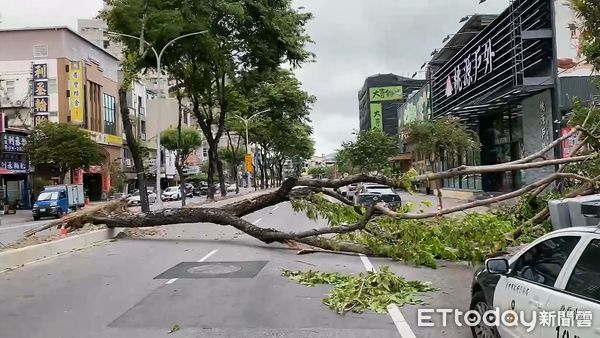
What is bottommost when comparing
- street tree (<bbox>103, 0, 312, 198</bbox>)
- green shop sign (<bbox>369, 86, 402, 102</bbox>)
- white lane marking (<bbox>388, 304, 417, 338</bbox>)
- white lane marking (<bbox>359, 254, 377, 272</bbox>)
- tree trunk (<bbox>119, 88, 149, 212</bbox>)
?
white lane marking (<bbox>388, 304, 417, 338</bbox>)

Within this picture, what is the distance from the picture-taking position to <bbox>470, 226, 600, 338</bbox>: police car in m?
3.90

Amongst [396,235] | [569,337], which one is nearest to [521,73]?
[396,235]

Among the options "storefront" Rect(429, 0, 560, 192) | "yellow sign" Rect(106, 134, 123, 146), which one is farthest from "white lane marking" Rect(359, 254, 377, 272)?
"yellow sign" Rect(106, 134, 123, 146)

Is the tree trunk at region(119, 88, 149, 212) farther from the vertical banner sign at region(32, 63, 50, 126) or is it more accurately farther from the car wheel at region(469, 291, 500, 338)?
the vertical banner sign at region(32, 63, 50, 126)

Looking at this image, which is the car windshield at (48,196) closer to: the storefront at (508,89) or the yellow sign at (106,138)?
the yellow sign at (106,138)

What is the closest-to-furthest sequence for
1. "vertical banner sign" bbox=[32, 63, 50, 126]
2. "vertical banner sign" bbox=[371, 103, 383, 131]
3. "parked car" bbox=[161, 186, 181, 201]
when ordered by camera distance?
"vertical banner sign" bbox=[32, 63, 50, 126] < "parked car" bbox=[161, 186, 181, 201] < "vertical banner sign" bbox=[371, 103, 383, 131]

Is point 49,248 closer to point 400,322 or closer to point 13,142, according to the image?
point 400,322

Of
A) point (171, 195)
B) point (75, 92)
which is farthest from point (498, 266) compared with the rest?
point (171, 195)

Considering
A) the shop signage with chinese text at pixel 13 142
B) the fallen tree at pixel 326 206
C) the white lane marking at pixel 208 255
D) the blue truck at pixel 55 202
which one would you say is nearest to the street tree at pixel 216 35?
the blue truck at pixel 55 202

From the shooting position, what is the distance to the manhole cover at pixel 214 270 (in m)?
11.1

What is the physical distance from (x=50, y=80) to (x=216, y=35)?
27.0m

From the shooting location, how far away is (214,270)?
11.7 metres

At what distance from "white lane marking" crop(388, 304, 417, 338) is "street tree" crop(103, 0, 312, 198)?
21.5 metres

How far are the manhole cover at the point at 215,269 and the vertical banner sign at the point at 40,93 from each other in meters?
41.9
